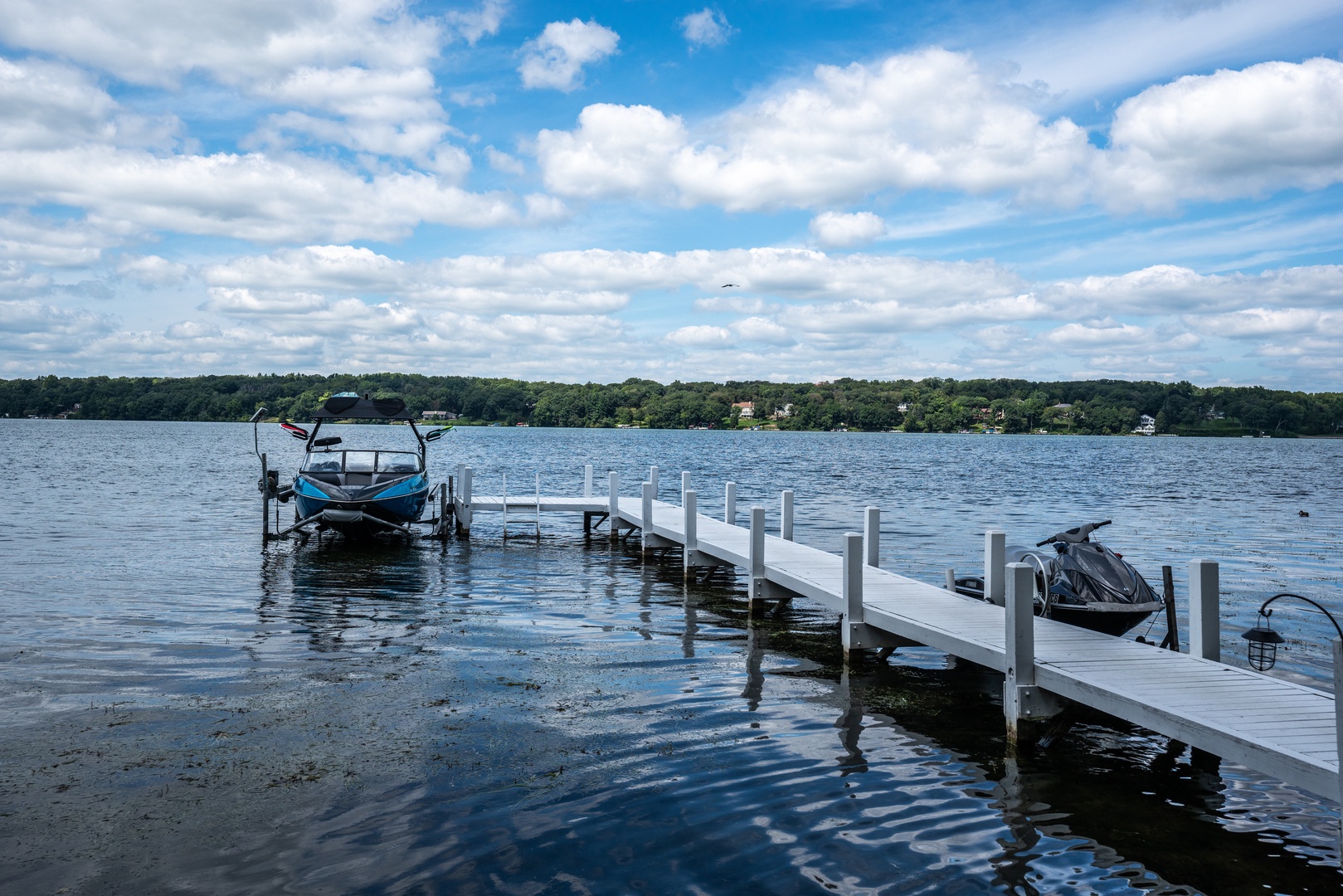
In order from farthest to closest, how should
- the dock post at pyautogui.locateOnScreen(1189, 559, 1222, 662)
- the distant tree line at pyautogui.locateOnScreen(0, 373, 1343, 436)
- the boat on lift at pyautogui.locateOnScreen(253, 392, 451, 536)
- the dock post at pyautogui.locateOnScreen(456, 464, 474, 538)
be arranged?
1. the distant tree line at pyautogui.locateOnScreen(0, 373, 1343, 436)
2. the dock post at pyautogui.locateOnScreen(456, 464, 474, 538)
3. the boat on lift at pyautogui.locateOnScreen(253, 392, 451, 536)
4. the dock post at pyautogui.locateOnScreen(1189, 559, 1222, 662)

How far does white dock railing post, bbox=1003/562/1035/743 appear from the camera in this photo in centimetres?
729

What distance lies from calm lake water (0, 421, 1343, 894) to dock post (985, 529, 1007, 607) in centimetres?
86

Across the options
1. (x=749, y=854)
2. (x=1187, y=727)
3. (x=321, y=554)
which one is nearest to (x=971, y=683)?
(x=1187, y=727)

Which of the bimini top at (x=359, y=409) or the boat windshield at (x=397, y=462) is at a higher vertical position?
the bimini top at (x=359, y=409)

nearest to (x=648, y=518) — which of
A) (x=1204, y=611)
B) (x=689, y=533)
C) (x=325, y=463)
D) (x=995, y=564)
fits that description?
(x=689, y=533)

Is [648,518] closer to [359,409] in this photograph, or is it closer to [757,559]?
[757,559]

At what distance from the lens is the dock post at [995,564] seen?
1001 cm

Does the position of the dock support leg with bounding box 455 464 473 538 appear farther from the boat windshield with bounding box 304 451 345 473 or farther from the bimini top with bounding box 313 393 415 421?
the boat windshield with bounding box 304 451 345 473

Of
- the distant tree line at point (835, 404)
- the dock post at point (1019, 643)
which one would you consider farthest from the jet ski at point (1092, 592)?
the distant tree line at point (835, 404)

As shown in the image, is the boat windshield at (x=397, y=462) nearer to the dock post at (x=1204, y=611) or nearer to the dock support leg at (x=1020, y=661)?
the dock support leg at (x=1020, y=661)

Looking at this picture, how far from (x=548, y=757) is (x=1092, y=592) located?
5.76 meters

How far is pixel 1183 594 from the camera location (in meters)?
15.1

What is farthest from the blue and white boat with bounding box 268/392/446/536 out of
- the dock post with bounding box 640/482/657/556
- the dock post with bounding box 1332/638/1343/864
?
the dock post with bounding box 1332/638/1343/864

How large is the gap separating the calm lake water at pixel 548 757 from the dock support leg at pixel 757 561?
0.94 ft
